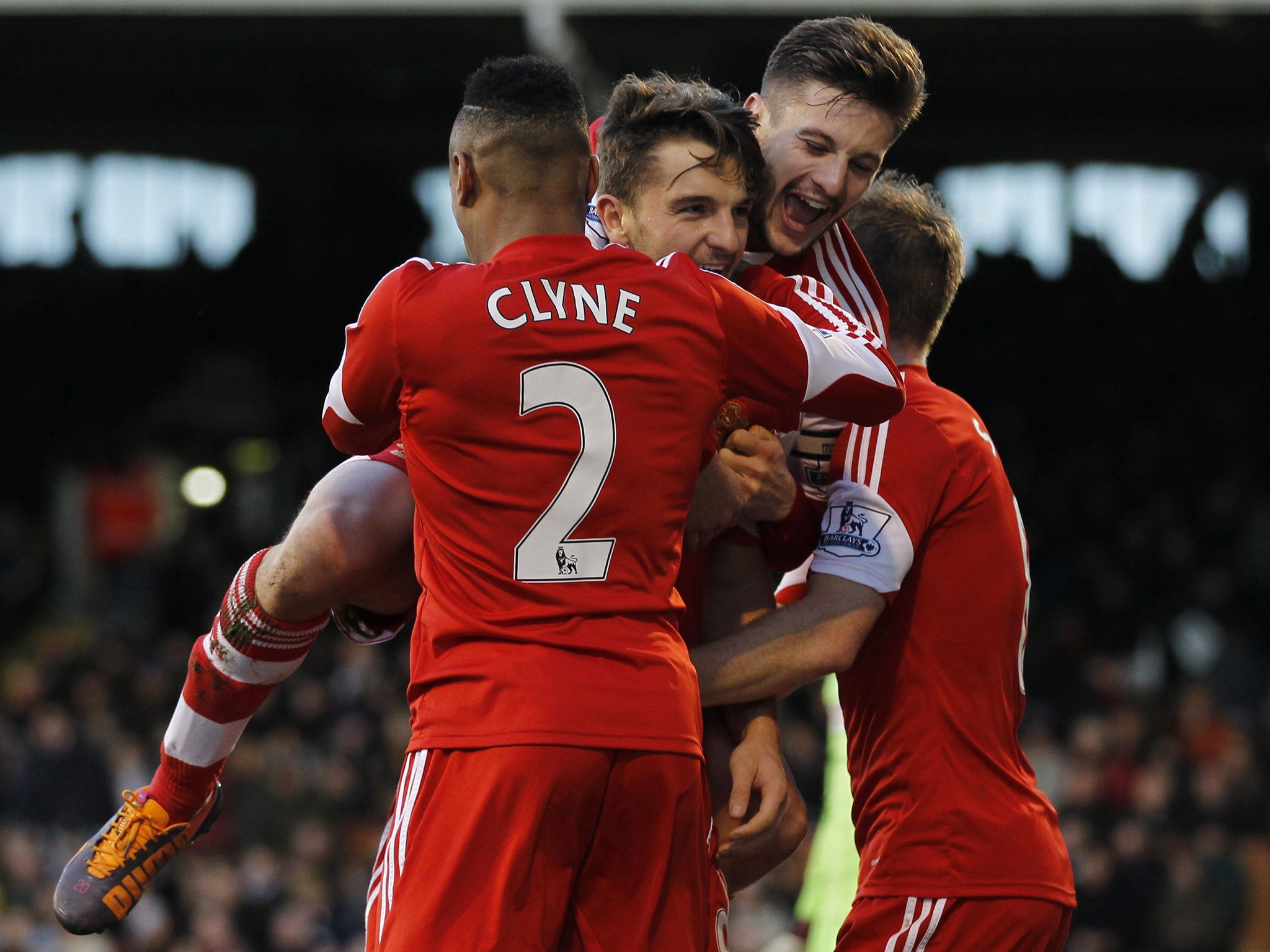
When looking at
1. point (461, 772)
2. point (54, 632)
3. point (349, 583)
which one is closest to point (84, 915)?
point (349, 583)

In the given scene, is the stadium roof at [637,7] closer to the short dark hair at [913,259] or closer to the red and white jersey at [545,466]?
the short dark hair at [913,259]

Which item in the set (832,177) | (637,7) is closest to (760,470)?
(832,177)

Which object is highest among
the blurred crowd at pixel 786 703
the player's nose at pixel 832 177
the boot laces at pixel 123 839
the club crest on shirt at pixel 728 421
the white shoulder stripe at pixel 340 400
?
the player's nose at pixel 832 177

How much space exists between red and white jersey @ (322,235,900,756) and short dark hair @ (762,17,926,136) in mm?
901

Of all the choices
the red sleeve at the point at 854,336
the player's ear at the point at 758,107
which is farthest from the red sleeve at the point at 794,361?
the player's ear at the point at 758,107

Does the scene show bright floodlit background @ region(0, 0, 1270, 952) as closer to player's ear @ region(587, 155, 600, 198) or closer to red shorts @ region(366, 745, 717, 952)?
red shorts @ region(366, 745, 717, 952)

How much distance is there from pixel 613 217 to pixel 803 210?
470 millimetres

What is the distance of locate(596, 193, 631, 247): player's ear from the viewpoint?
2842 mm

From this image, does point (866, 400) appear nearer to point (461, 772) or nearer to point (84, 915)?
point (461, 772)

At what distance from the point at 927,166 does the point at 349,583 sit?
14.7 metres

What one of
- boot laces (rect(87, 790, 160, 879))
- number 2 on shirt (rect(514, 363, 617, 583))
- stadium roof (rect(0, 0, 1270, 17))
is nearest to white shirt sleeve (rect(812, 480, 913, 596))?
number 2 on shirt (rect(514, 363, 617, 583))

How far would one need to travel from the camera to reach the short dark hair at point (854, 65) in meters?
3.16

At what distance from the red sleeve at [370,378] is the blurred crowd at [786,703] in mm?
7497

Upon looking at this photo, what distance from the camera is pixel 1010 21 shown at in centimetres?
1153
